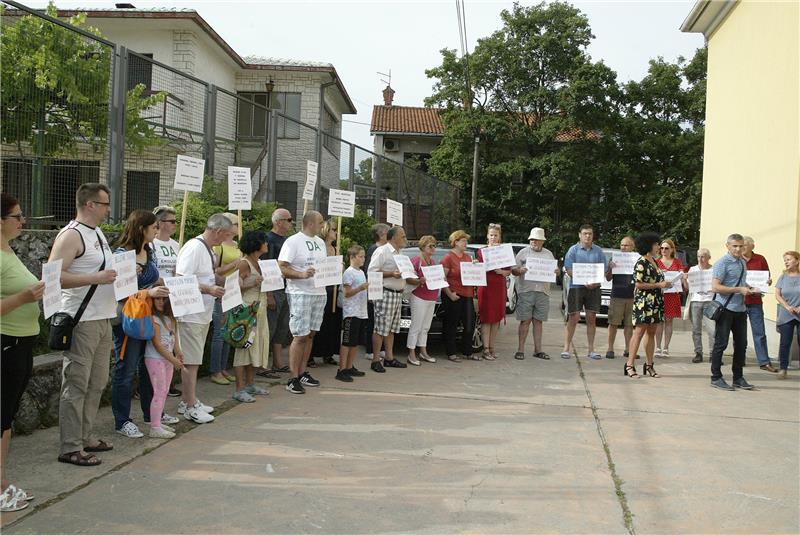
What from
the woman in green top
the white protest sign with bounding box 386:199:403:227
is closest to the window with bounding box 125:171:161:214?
the woman in green top

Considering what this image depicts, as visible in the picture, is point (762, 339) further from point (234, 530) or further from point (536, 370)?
point (234, 530)

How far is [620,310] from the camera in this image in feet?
36.2

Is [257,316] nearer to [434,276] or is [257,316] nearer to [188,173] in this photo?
[188,173]

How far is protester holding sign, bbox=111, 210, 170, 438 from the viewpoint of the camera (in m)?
5.44

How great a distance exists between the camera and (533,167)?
3102 centimetres

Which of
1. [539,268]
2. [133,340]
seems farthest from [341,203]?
[133,340]

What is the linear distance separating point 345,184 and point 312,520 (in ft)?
38.9

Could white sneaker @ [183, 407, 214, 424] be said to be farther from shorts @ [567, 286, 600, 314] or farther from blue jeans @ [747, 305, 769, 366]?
blue jeans @ [747, 305, 769, 366]

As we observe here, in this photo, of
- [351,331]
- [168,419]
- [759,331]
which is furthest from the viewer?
[759,331]

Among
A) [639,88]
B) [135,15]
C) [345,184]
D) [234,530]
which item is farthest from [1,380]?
[639,88]

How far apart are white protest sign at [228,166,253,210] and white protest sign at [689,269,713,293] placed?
22.5 ft

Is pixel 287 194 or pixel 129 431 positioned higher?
pixel 287 194

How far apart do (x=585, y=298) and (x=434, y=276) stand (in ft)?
8.86

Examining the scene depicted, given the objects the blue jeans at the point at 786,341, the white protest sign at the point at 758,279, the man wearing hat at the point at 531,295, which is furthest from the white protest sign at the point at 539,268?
the blue jeans at the point at 786,341
